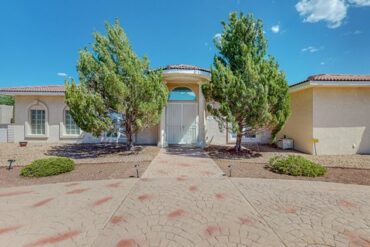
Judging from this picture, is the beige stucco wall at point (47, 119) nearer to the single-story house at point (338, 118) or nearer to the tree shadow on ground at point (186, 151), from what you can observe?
the tree shadow on ground at point (186, 151)

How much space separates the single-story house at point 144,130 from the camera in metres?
12.1

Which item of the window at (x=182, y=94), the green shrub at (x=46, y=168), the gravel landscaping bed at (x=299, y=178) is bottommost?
the gravel landscaping bed at (x=299, y=178)

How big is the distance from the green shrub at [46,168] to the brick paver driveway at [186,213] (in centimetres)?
127

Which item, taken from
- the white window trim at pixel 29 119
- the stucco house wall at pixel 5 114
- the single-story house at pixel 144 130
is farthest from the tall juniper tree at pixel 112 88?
the stucco house wall at pixel 5 114

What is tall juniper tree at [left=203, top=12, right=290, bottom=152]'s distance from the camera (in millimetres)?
8586

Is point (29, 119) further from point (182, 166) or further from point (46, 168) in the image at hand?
point (182, 166)

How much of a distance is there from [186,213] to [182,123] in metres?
8.78

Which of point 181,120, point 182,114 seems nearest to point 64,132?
point 181,120

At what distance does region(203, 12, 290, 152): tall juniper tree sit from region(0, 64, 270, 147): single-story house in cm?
235

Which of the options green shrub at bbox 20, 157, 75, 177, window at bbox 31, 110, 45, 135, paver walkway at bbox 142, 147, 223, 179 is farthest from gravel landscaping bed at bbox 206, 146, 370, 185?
window at bbox 31, 110, 45, 135

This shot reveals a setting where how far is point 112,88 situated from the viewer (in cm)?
866

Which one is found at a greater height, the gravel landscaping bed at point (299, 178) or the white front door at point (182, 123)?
the white front door at point (182, 123)

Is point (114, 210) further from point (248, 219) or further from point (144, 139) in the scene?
point (144, 139)

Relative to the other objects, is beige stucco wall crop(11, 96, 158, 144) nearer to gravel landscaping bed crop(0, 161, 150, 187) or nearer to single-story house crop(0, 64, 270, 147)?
single-story house crop(0, 64, 270, 147)
